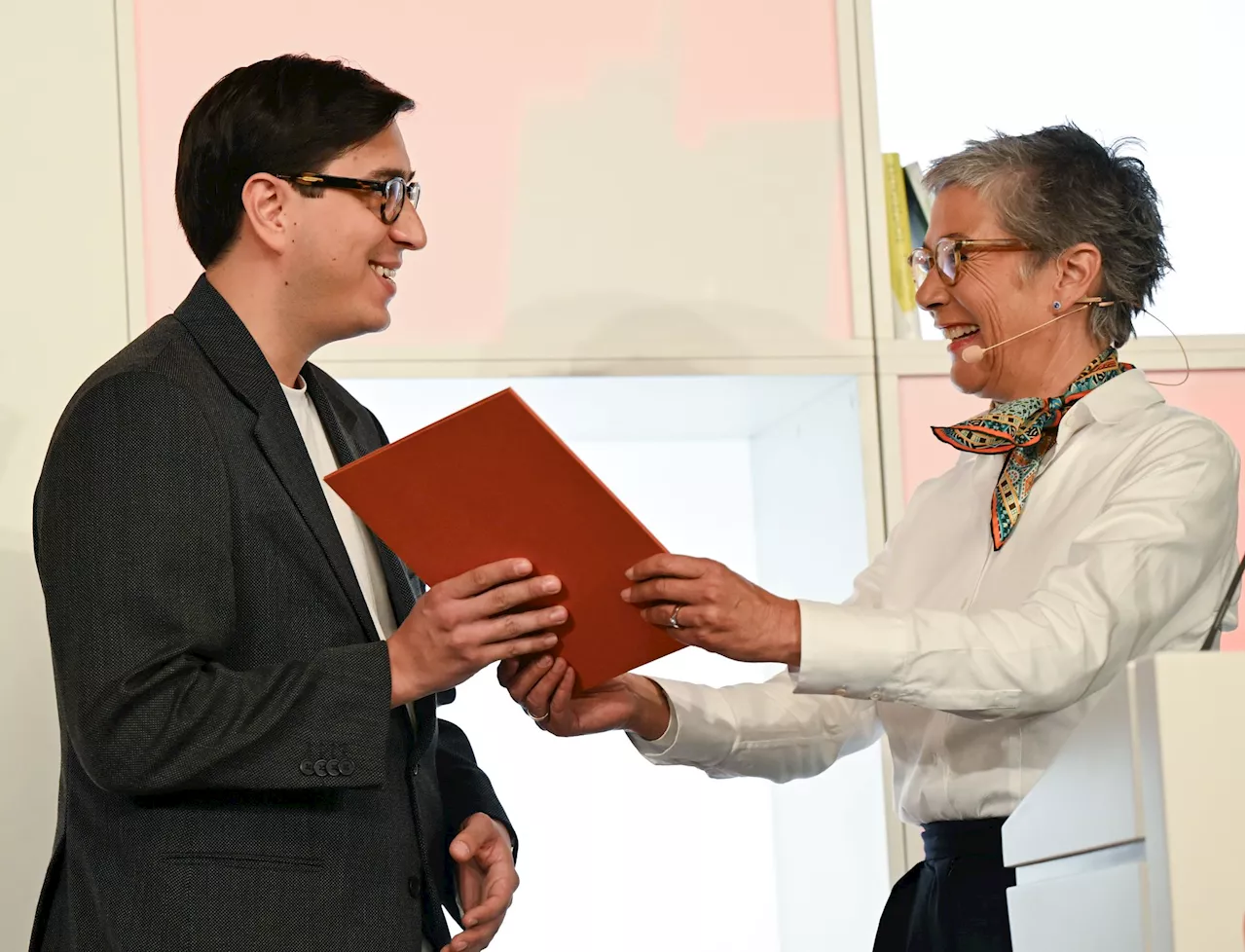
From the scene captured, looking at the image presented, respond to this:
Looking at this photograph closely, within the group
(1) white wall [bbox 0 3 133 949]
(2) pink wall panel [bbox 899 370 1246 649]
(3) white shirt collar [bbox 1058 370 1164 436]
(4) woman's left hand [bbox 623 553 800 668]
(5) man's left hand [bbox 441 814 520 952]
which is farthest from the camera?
(2) pink wall panel [bbox 899 370 1246 649]

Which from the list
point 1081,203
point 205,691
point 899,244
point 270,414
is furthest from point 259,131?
point 899,244

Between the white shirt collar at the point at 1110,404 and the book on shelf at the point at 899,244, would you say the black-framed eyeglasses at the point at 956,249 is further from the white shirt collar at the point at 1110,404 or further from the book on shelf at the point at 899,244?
the book on shelf at the point at 899,244

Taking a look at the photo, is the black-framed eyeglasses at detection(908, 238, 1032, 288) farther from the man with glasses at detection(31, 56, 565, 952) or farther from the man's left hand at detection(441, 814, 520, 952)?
the man's left hand at detection(441, 814, 520, 952)

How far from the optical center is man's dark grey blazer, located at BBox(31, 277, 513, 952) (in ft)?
4.93

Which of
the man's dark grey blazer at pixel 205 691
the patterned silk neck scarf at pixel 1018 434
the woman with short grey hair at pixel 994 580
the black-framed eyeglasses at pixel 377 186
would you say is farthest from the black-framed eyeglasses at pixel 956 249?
the man's dark grey blazer at pixel 205 691

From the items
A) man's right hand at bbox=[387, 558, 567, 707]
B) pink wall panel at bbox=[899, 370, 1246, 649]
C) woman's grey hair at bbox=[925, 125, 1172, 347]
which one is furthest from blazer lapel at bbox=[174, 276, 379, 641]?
pink wall panel at bbox=[899, 370, 1246, 649]

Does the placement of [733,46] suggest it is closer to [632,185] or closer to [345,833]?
[632,185]

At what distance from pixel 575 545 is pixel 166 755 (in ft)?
1.52

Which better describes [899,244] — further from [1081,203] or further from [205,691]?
[205,691]

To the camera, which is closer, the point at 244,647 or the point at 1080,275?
the point at 244,647

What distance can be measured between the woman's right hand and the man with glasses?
95mm

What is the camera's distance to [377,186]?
1905 millimetres

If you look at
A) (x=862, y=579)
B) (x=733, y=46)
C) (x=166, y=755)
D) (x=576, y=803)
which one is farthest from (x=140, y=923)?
(x=733, y=46)

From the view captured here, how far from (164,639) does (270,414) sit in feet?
1.05
